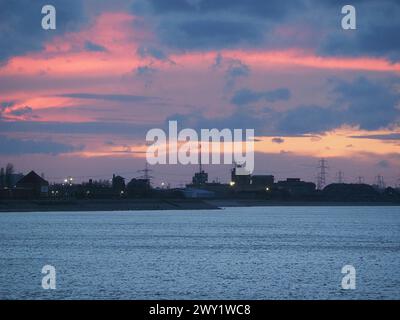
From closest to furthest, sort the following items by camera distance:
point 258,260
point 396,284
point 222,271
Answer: point 396,284 < point 222,271 < point 258,260

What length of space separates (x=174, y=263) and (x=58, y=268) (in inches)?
427

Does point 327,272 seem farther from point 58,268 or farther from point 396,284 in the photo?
point 58,268

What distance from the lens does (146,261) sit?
7475cm

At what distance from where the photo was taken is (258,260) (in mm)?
77438
